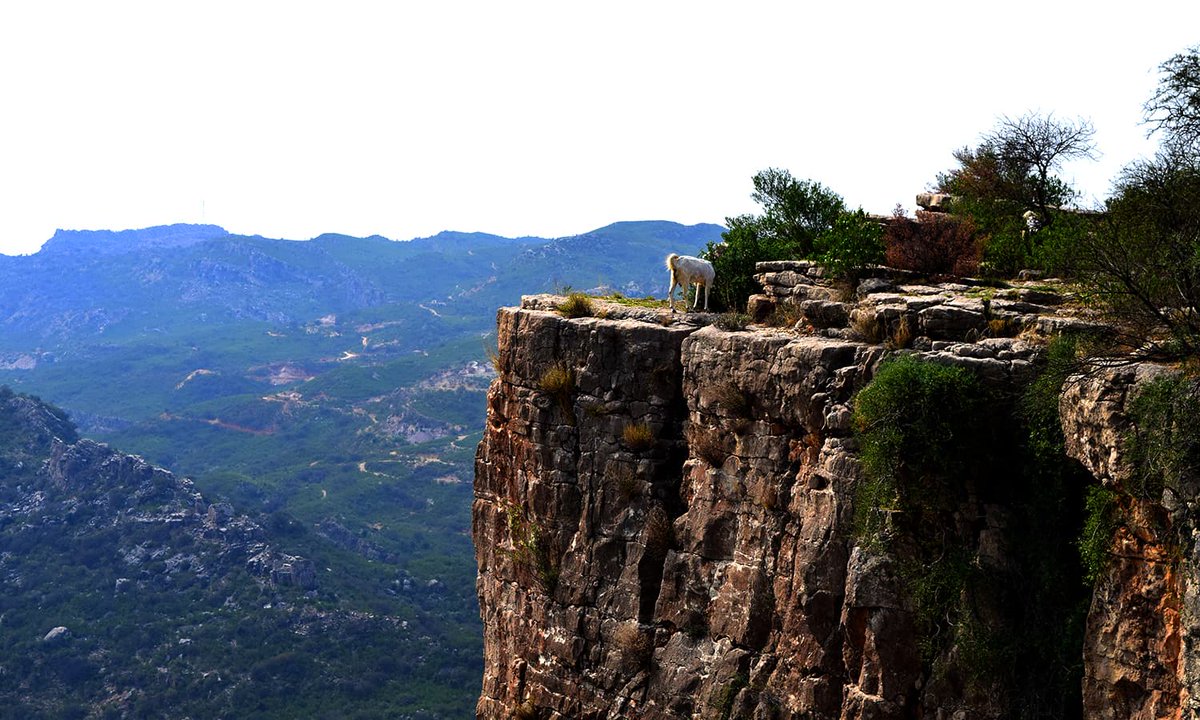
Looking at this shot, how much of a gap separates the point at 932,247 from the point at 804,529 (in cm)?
641

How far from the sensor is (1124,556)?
13.5 metres

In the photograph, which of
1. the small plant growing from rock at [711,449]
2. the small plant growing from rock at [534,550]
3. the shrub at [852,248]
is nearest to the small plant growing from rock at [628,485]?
the small plant growing from rock at [711,449]

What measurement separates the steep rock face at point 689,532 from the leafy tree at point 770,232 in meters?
2.57

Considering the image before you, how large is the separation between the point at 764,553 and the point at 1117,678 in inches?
219

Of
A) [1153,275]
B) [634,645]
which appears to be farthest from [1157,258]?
[634,645]

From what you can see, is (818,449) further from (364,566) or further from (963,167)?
(364,566)

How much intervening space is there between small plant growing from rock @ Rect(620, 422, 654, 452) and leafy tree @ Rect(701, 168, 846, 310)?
2907 mm

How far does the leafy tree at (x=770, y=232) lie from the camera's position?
A: 2305cm

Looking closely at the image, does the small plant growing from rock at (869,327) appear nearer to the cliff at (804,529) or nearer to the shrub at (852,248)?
the cliff at (804,529)

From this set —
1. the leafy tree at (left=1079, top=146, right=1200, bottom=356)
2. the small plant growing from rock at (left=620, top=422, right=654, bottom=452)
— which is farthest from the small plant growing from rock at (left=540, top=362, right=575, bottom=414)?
the leafy tree at (left=1079, top=146, right=1200, bottom=356)

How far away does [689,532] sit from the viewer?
767 inches

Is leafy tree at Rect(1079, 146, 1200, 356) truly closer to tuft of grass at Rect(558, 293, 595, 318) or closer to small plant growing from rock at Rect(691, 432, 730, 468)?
small plant growing from rock at Rect(691, 432, 730, 468)

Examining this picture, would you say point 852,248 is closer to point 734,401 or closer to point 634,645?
point 734,401

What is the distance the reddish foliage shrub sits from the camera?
2050 centimetres
